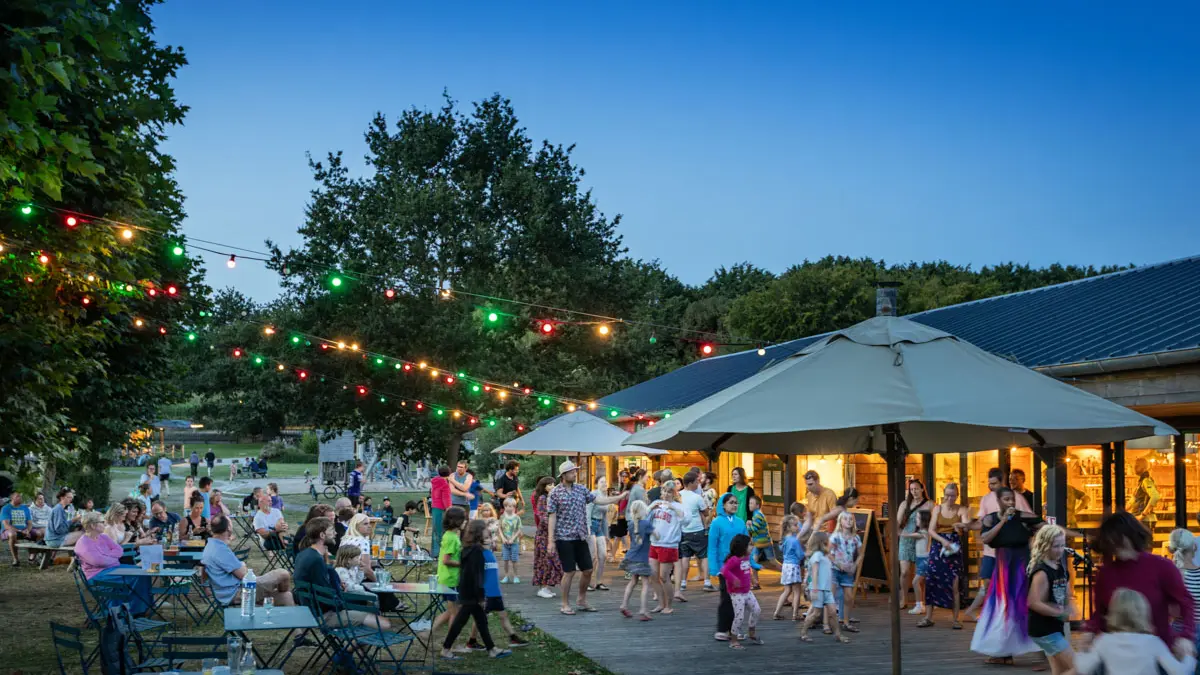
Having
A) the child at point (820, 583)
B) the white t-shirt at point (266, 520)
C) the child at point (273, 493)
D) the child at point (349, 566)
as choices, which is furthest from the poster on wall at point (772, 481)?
the child at point (349, 566)

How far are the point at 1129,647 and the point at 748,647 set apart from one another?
5631 millimetres

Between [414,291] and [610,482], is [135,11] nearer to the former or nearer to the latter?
[610,482]

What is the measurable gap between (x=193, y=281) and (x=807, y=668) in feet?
52.6

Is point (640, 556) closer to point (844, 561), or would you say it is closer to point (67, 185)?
point (844, 561)

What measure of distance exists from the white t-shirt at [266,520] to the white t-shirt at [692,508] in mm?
6514

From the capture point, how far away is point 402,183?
3200 cm

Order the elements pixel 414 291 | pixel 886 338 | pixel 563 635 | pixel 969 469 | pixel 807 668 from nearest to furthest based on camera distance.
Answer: pixel 886 338, pixel 807 668, pixel 563 635, pixel 969 469, pixel 414 291

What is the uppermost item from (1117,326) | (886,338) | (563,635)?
(1117,326)

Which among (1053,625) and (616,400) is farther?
(616,400)

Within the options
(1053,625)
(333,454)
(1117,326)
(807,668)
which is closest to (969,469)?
(1117,326)

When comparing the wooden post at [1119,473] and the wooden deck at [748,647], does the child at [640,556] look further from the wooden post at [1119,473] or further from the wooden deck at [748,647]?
the wooden post at [1119,473]

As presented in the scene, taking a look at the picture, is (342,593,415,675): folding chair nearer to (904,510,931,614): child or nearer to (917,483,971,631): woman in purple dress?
(917,483,971,631): woman in purple dress

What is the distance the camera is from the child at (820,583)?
33.7 ft

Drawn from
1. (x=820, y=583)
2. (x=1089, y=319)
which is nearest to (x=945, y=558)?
(x=820, y=583)
